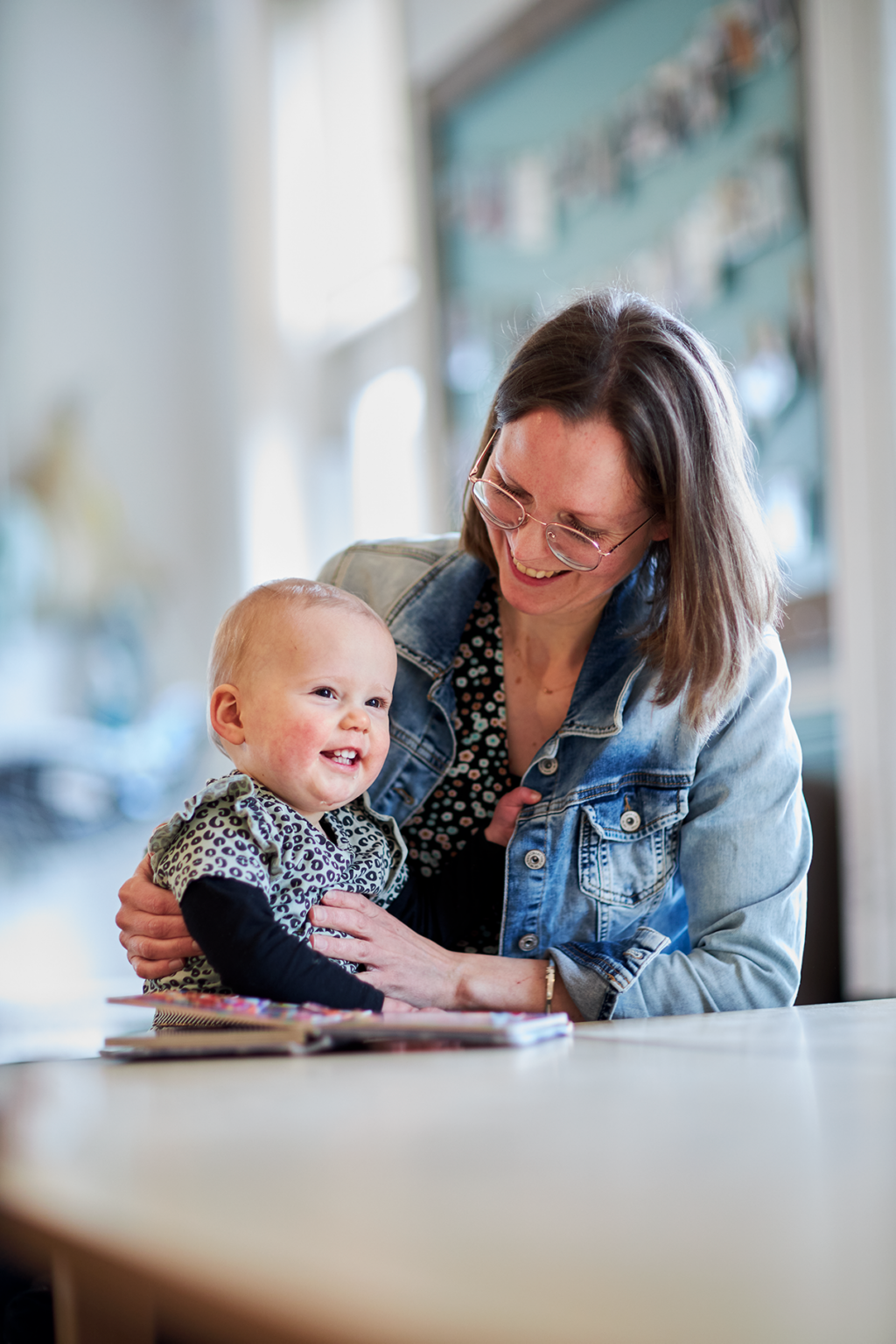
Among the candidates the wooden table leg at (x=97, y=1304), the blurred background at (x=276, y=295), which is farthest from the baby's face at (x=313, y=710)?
the blurred background at (x=276, y=295)

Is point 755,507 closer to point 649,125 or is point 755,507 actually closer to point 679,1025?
point 679,1025

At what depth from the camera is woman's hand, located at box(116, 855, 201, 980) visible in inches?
45.0

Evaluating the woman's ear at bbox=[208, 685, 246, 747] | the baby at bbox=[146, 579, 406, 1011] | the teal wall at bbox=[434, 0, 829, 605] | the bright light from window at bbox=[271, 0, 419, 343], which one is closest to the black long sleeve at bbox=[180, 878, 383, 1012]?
the baby at bbox=[146, 579, 406, 1011]

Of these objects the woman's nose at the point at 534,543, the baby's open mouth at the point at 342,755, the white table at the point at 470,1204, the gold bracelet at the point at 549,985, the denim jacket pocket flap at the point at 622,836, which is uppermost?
the woman's nose at the point at 534,543

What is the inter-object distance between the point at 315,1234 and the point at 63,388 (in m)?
5.22

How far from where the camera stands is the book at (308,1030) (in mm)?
867

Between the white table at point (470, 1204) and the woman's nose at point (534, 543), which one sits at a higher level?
the woman's nose at point (534, 543)

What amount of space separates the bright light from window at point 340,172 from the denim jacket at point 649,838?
11.5 ft

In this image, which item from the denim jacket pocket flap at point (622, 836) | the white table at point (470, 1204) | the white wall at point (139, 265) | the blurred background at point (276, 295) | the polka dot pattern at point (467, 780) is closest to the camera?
the white table at point (470, 1204)

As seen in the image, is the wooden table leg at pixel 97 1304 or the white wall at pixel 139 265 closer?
the wooden table leg at pixel 97 1304

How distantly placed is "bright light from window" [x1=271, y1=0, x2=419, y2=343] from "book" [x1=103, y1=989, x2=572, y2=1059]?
4.02 meters

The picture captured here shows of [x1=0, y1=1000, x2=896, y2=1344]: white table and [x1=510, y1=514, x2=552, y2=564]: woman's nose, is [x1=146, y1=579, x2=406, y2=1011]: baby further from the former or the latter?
[x1=0, y1=1000, x2=896, y2=1344]: white table

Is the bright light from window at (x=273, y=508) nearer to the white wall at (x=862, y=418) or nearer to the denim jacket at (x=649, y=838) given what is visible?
the white wall at (x=862, y=418)

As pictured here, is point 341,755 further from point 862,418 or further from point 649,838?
point 862,418
